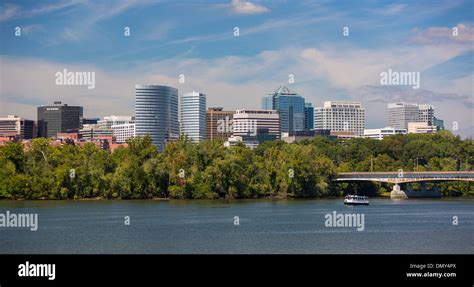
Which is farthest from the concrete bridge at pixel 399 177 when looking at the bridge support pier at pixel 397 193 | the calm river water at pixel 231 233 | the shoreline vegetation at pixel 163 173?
the calm river water at pixel 231 233

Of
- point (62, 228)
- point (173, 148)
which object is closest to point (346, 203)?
point (173, 148)

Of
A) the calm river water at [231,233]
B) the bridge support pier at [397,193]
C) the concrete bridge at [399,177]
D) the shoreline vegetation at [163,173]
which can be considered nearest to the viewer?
the calm river water at [231,233]

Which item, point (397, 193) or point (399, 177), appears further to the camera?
point (399, 177)

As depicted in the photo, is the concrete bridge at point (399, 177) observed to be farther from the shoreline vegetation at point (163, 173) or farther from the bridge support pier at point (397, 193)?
the shoreline vegetation at point (163, 173)

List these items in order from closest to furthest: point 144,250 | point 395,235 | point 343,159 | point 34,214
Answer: point 144,250 → point 395,235 → point 34,214 → point 343,159

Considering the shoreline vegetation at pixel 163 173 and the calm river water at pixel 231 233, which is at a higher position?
the shoreline vegetation at pixel 163 173

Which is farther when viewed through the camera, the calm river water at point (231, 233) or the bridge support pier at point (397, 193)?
the bridge support pier at point (397, 193)

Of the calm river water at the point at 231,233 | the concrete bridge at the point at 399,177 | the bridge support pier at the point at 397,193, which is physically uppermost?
the concrete bridge at the point at 399,177

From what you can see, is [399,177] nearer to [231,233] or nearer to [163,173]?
[163,173]

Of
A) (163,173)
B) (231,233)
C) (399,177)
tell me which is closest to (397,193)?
(399,177)

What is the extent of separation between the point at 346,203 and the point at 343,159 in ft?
209

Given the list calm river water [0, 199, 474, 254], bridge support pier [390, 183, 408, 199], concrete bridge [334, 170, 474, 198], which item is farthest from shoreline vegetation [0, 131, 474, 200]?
calm river water [0, 199, 474, 254]
